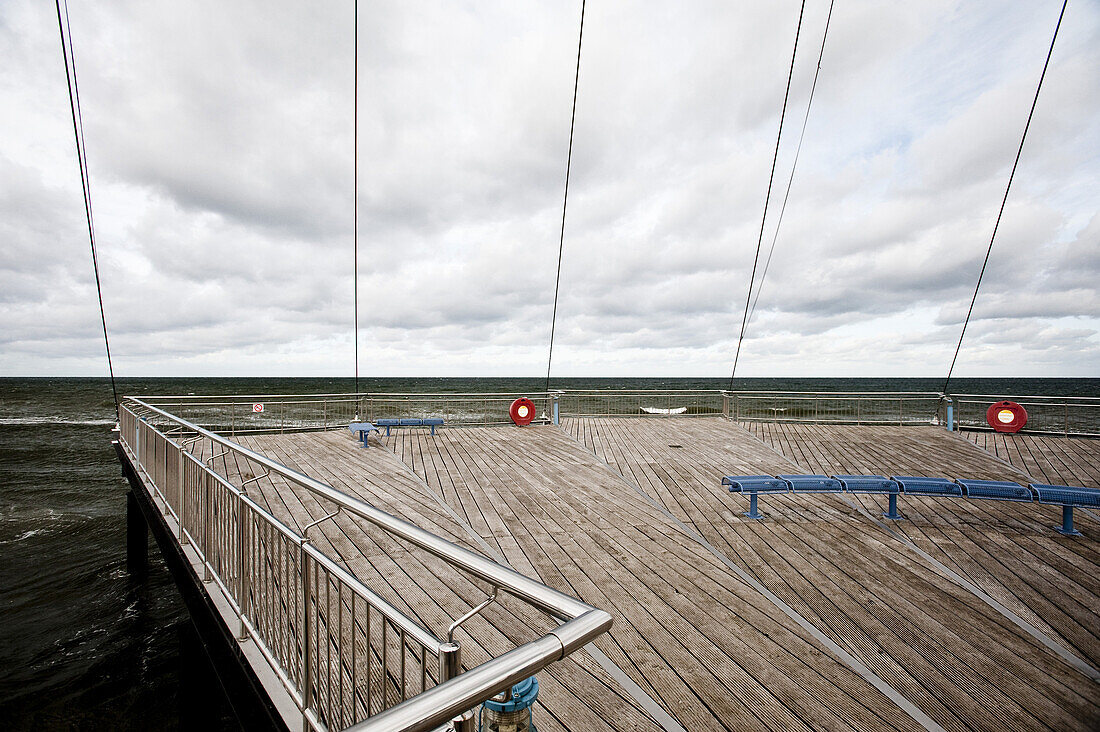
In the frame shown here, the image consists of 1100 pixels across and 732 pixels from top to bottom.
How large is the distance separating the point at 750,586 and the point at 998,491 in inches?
159

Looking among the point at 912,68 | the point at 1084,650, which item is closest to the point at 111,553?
the point at 1084,650

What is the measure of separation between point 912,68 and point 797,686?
13372 mm

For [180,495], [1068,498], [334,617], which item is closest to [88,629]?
[180,495]

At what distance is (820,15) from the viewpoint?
9945 millimetres

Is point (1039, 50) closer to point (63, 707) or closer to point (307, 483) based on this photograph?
point (307, 483)

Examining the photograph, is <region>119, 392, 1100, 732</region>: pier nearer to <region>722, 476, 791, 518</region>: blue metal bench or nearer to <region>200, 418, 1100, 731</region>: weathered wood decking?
<region>200, 418, 1100, 731</region>: weathered wood decking

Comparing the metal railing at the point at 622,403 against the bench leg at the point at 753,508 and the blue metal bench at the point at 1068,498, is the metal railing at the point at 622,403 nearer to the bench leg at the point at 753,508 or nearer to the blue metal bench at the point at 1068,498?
the bench leg at the point at 753,508

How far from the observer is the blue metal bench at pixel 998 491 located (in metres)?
6.05

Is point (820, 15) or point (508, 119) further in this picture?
point (508, 119)

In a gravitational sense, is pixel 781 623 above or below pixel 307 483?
below

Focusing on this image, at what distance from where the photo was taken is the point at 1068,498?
5.84 meters

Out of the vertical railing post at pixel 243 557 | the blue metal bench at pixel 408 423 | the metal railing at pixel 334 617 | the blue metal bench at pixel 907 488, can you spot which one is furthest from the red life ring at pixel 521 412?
the vertical railing post at pixel 243 557

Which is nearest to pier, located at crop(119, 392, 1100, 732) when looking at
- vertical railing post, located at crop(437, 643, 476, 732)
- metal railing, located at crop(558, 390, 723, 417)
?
vertical railing post, located at crop(437, 643, 476, 732)

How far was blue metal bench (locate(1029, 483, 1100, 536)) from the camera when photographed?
573 cm
